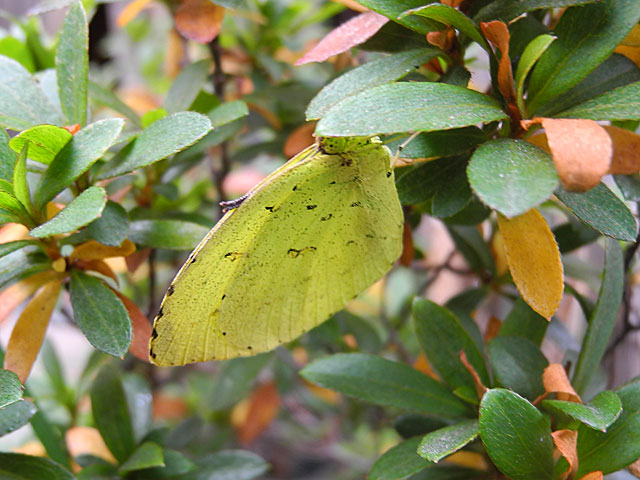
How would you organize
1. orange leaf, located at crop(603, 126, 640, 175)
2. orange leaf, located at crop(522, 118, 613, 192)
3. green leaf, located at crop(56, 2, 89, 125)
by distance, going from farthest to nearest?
green leaf, located at crop(56, 2, 89, 125), orange leaf, located at crop(603, 126, 640, 175), orange leaf, located at crop(522, 118, 613, 192)

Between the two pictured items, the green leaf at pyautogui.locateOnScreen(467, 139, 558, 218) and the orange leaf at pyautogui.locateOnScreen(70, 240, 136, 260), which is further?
the orange leaf at pyautogui.locateOnScreen(70, 240, 136, 260)

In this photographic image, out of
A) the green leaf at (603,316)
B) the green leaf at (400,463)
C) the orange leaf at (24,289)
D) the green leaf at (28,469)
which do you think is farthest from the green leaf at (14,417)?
the green leaf at (603,316)

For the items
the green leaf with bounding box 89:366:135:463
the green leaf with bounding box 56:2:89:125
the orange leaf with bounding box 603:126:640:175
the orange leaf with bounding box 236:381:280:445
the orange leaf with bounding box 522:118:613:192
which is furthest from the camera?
the orange leaf with bounding box 236:381:280:445

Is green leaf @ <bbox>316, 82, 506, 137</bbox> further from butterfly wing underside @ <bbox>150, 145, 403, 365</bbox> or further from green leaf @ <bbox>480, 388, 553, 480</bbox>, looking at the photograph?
green leaf @ <bbox>480, 388, 553, 480</bbox>

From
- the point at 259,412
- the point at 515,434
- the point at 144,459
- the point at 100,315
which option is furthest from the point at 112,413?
the point at 259,412

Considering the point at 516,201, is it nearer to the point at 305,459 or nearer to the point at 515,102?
the point at 515,102

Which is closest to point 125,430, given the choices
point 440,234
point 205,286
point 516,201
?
point 205,286

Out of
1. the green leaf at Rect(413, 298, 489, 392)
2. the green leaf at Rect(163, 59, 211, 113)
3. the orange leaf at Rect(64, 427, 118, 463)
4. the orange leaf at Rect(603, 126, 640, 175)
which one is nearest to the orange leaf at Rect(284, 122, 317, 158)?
the green leaf at Rect(163, 59, 211, 113)
